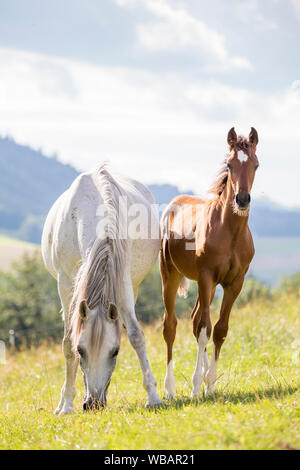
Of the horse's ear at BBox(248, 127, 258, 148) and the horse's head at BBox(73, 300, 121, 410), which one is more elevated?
the horse's ear at BBox(248, 127, 258, 148)

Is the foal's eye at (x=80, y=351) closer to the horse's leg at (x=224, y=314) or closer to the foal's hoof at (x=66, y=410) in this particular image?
the foal's hoof at (x=66, y=410)

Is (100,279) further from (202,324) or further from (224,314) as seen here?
(224,314)

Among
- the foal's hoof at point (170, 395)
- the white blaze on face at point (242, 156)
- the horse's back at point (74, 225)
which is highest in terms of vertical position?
the white blaze on face at point (242, 156)

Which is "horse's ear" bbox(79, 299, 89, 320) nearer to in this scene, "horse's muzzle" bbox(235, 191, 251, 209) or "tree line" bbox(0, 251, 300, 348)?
"horse's muzzle" bbox(235, 191, 251, 209)

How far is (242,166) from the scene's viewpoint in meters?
5.50

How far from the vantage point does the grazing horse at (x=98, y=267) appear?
16.3 ft

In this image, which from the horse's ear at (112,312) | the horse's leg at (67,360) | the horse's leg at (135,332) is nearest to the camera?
the horse's ear at (112,312)

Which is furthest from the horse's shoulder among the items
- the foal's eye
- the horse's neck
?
the foal's eye

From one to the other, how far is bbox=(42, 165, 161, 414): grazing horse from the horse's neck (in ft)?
3.43

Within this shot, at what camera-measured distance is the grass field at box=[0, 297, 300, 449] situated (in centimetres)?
359

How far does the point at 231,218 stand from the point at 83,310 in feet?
6.29

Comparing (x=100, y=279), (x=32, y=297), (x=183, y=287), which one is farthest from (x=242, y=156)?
(x=32, y=297)

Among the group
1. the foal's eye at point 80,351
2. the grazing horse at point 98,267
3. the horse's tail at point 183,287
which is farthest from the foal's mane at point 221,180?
the foal's eye at point 80,351
